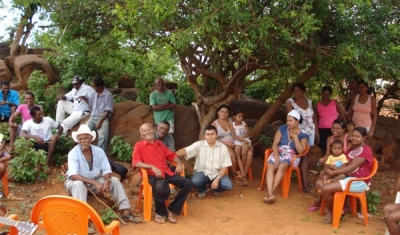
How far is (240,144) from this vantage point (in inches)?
298

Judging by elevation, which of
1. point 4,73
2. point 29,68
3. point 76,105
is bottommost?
point 76,105

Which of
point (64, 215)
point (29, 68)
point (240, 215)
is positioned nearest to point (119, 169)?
point (240, 215)

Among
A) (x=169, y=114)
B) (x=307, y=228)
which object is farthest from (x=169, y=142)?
(x=307, y=228)

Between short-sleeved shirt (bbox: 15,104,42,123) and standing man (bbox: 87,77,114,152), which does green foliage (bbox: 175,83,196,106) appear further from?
short-sleeved shirt (bbox: 15,104,42,123)

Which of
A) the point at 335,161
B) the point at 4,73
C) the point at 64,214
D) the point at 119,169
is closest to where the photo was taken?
the point at 64,214

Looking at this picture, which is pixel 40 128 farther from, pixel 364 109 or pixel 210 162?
pixel 364 109

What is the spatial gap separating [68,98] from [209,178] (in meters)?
3.67

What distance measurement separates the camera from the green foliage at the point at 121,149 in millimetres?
7957

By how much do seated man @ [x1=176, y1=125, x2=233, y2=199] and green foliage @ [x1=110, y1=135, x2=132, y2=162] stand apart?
1.65 metres

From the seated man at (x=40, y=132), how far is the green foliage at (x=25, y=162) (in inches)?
19.8

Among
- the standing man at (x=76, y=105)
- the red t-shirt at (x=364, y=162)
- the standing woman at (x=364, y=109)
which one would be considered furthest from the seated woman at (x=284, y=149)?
the standing man at (x=76, y=105)

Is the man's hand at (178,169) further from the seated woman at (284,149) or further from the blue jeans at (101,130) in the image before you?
the blue jeans at (101,130)

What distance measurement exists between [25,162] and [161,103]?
2.58m

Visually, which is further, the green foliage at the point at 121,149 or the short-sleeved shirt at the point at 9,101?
the short-sleeved shirt at the point at 9,101
